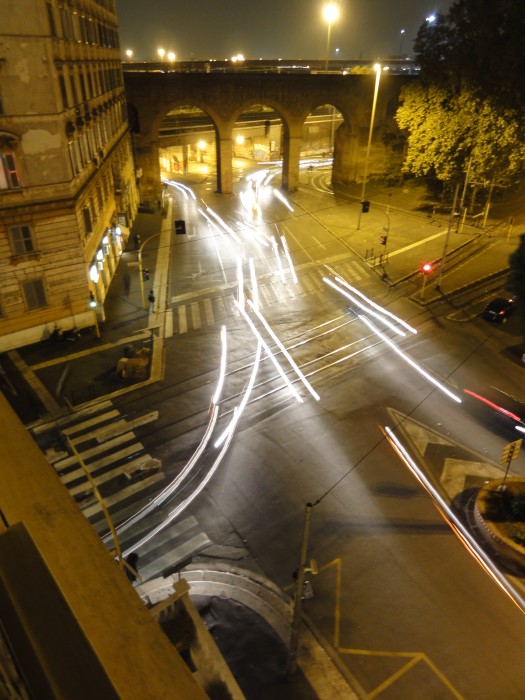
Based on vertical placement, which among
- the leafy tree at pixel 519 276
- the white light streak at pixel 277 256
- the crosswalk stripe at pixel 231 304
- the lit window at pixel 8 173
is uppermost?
the lit window at pixel 8 173

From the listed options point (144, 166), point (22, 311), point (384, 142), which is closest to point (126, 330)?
point (22, 311)

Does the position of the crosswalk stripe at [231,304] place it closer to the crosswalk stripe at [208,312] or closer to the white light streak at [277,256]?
the crosswalk stripe at [208,312]

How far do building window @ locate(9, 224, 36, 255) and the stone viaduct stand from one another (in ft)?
88.3

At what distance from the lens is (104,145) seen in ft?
108

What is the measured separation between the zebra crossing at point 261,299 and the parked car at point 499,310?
8843 mm

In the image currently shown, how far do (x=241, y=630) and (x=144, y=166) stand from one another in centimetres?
4502

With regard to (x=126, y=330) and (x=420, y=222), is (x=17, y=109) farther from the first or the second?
(x=420, y=222)

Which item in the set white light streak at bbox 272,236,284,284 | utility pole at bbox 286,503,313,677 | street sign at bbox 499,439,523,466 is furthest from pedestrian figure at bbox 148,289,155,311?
street sign at bbox 499,439,523,466

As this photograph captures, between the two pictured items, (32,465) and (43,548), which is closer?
(43,548)

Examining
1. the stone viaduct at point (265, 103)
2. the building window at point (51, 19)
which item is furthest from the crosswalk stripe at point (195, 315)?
the stone viaduct at point (265, 103)

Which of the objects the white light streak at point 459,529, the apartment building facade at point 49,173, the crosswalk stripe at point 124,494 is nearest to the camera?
the white light streak at point 459,529

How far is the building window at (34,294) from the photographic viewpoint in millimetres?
24016

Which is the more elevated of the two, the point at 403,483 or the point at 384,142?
the point at 384,142

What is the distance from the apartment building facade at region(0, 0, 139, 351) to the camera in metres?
20.9
